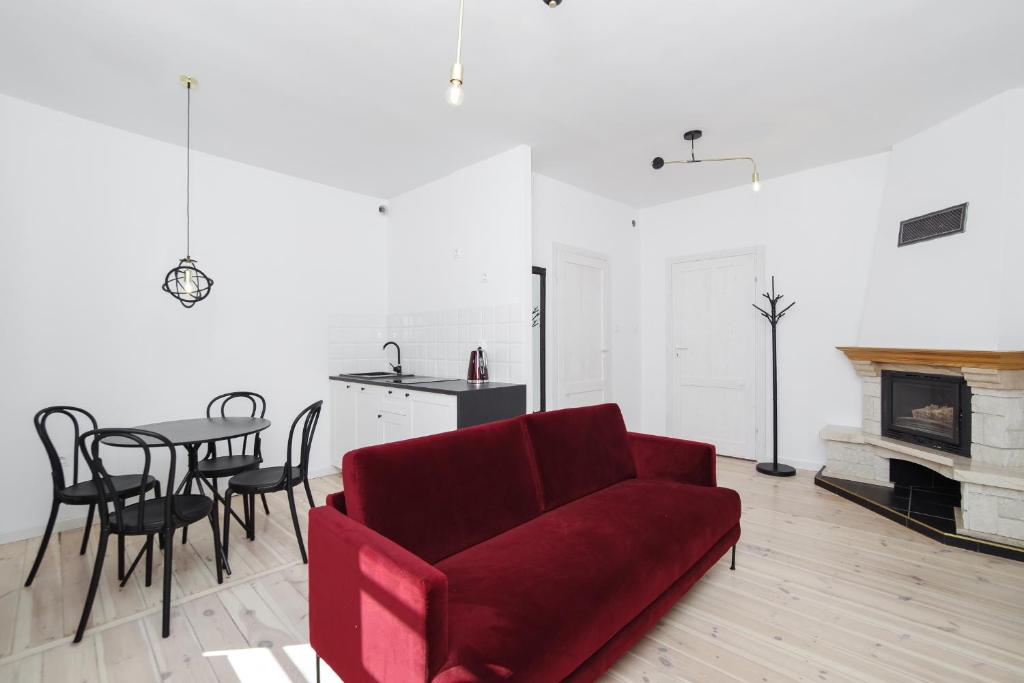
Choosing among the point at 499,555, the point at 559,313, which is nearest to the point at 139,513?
the point at 499,555

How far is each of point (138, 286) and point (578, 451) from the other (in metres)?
3.53

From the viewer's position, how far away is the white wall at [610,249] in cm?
448

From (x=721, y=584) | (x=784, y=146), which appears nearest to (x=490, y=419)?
(x=721, y=584)

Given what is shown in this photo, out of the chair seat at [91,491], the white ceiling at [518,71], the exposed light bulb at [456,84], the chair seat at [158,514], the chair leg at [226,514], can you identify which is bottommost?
the chair leg at [226,514]

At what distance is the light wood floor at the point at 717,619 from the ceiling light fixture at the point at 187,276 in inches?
69.0

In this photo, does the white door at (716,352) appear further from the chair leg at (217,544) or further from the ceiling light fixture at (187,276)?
the ceiling light fixture at (187,276)

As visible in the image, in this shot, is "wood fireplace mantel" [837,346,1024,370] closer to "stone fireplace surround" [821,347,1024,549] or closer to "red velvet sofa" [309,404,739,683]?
"stone fireplace surround" [821,347,1024,549]

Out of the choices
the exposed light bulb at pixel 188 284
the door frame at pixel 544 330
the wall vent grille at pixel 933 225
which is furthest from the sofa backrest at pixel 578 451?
the wall vent grille at pixel 933 225

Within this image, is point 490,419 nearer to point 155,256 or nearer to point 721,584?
point 721,584

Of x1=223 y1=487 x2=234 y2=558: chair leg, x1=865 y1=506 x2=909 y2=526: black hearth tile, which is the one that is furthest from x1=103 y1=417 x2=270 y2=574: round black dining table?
x1=865 y1=506 x2=909 y2=526: black hearth tile

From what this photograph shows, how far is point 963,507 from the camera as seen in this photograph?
2.91 metres

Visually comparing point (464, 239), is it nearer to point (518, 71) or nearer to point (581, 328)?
point (581, 328)

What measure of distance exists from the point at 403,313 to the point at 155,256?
83.7 inches

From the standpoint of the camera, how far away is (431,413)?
3.50 metres
